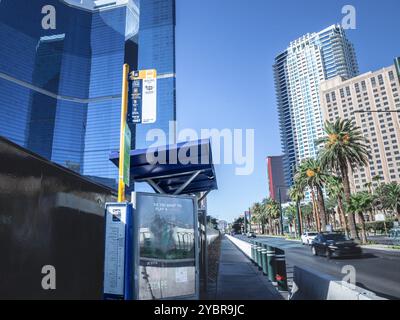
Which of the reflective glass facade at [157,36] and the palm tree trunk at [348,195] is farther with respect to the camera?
the reflective glass facade at [157,36]

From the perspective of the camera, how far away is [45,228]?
14.4 feet

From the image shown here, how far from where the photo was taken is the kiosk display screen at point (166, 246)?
5172 mm

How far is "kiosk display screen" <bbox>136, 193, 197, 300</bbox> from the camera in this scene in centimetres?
517

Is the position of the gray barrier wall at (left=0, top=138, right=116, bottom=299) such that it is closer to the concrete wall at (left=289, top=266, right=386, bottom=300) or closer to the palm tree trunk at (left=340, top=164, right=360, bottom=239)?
the concrete wall at (left=289, top=266, right=386, bottom=300)

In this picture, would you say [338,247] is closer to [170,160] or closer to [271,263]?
[271,263]

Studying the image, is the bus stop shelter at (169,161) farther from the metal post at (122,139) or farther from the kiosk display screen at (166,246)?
the kiosk display screen at (166,246)

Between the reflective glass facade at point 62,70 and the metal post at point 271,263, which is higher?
the reflective glass facade at point 62,70

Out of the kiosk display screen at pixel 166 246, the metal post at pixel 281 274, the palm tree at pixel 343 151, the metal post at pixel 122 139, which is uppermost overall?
the palm tree at pixel 343 151

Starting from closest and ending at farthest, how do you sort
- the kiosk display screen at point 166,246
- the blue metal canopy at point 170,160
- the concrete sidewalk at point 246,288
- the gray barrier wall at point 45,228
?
the gray barrier wall at point 45,228 → the kiosk display screen at point 166,246 → the blue metal canopy at point 170,160 → the concrete sidewalk at point 246,288

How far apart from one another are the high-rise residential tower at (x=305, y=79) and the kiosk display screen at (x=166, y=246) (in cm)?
14447

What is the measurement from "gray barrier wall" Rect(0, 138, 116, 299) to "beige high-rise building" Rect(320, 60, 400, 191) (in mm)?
138999

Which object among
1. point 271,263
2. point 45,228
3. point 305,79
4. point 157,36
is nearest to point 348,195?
point 271,263

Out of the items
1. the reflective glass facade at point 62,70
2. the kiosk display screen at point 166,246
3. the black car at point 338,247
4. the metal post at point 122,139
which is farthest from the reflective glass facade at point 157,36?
the kiosk display screen at point 166,246
